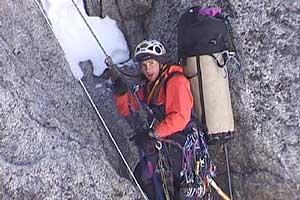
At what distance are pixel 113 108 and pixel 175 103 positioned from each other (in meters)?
1.85

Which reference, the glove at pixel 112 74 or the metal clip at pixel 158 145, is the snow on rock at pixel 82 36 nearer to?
the glove at pixel 112 74

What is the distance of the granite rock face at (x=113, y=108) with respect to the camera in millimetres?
8102

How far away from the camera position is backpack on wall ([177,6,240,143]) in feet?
31.4

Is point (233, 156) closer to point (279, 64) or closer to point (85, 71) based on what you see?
point (279, 64)

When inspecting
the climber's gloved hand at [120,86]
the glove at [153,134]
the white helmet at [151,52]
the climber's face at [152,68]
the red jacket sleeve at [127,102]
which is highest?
the white helmet at [151,52]

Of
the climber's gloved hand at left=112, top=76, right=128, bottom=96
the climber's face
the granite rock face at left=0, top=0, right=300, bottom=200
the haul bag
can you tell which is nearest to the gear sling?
the climber's face

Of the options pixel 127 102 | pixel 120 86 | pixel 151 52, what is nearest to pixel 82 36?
pixel 120 86

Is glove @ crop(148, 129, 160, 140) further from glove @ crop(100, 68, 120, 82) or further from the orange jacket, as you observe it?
glove @ crop(100, 68, 120, 82)

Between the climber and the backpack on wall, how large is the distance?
1.33ft

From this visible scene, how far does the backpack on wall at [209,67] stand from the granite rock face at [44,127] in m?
1.41

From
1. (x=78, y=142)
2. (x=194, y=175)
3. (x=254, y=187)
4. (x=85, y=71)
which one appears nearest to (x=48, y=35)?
(x=85, y=71)

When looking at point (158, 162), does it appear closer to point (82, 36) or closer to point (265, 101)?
point (265, 101)

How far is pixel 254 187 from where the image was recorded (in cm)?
1037

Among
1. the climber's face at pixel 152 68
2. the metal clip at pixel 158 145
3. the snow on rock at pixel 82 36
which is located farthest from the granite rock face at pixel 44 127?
the snow on rock at pixel 82 36
